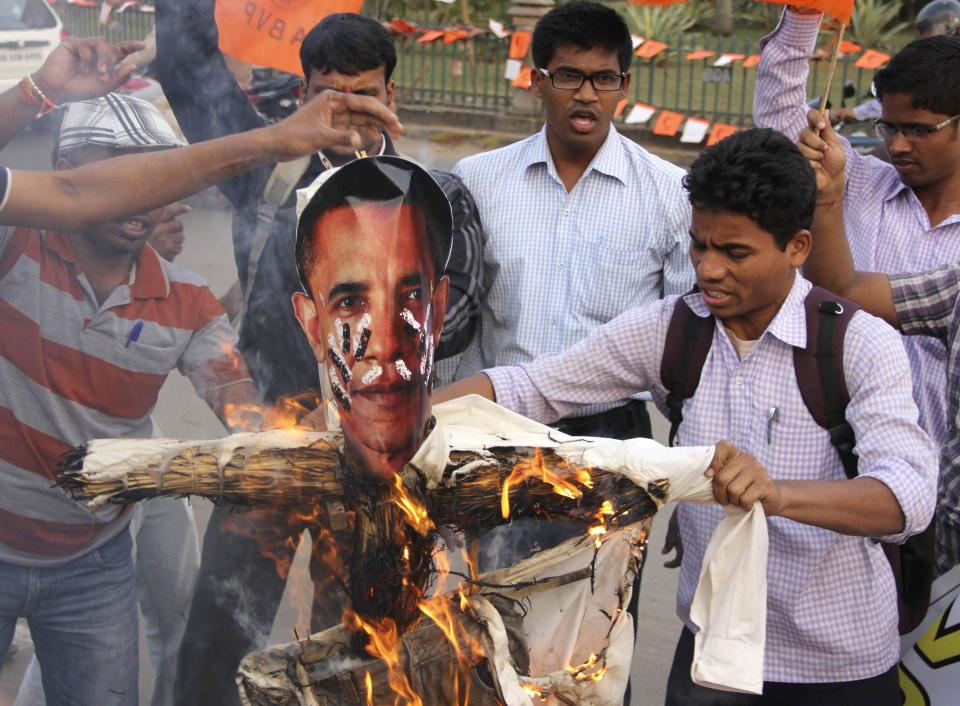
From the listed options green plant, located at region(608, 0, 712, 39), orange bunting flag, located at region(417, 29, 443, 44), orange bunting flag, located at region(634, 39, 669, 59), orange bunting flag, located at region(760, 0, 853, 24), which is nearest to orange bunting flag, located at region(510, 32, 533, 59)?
orange bunting flag, located at region(634, 39, 669, 59)

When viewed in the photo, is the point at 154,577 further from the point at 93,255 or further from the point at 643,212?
the point at 643,212

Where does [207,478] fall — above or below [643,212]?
below

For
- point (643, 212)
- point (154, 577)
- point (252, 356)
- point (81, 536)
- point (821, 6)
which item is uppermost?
point (821, 6)

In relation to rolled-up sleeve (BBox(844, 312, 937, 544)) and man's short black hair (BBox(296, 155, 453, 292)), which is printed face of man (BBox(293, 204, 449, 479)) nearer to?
man's short black hair (BBox(296, 155, 453, 292))

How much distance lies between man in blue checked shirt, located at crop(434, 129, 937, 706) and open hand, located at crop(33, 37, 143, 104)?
1.19 metres

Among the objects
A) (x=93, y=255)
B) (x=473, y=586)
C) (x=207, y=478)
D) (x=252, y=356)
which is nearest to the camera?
(x=207, y=478)

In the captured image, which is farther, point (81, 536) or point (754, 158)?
point (81, 536)

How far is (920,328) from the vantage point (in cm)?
301

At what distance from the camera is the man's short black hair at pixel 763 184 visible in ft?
8.54

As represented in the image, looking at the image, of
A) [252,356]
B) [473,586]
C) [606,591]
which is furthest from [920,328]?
[252,356]

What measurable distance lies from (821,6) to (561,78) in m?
A: 0.78

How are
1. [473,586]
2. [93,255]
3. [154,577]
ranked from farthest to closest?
1. [154,577]
2. [93,255]
3. [473,586]

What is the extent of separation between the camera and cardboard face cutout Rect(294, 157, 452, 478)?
8.13 ft

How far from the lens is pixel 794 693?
2.78 metres
